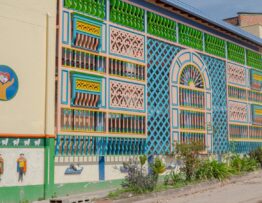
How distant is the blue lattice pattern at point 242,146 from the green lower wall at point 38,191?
9868 mm

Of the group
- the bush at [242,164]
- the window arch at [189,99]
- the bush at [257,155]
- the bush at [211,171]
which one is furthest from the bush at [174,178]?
the bush at [257,155]

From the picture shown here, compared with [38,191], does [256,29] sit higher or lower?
higher

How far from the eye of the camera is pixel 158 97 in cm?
1939

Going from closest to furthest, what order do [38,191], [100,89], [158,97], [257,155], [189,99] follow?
[38,191]
[100,89]
[158,97]
[189,99]
[257,155]

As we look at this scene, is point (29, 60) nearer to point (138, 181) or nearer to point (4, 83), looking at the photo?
point (4, 83)

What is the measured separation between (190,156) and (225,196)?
298 cm

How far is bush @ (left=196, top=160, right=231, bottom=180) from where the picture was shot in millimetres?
18234

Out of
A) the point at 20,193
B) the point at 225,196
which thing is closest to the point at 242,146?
the point at 225,196

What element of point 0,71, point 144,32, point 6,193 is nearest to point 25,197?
point 6,193

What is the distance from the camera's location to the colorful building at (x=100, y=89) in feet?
46.3

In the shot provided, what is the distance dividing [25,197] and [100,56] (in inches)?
232

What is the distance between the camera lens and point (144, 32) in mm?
19094

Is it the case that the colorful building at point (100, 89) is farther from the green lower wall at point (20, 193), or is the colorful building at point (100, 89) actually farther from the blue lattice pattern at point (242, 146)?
the blue lattice pattern at point (242, 146)

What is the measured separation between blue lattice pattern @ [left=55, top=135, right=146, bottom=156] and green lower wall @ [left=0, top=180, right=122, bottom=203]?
3.54 ft
